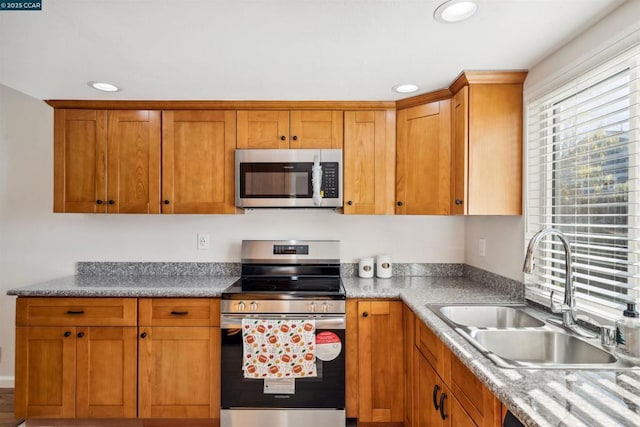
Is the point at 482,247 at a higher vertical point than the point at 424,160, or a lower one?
lower

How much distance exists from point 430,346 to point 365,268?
3.14ft

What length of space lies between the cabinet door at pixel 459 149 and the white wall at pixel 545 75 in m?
0.32

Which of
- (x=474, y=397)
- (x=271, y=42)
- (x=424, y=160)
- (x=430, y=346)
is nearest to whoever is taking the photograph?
(x=474, y=397)

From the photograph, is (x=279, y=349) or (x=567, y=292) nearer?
(x=567, y=292)

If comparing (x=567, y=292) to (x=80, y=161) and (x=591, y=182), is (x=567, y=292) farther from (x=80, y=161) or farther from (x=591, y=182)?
(x=80, y=161)

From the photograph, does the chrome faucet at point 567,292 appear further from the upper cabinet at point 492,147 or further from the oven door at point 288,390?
the oven door at point 288,390

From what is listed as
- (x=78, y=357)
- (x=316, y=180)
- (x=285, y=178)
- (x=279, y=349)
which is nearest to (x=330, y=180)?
(x=316, y=180)

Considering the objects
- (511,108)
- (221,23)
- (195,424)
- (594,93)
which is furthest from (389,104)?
(195,424)

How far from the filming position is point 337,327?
207 centimetres

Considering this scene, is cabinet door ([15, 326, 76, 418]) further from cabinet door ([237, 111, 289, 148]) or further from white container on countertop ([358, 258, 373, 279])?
white container on countertop ([358, 258, 373, 279])

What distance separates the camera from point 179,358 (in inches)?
83.2

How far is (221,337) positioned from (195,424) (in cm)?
60

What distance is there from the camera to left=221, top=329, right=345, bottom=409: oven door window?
6.72 ft

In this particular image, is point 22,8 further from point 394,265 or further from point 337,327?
point 394,265
